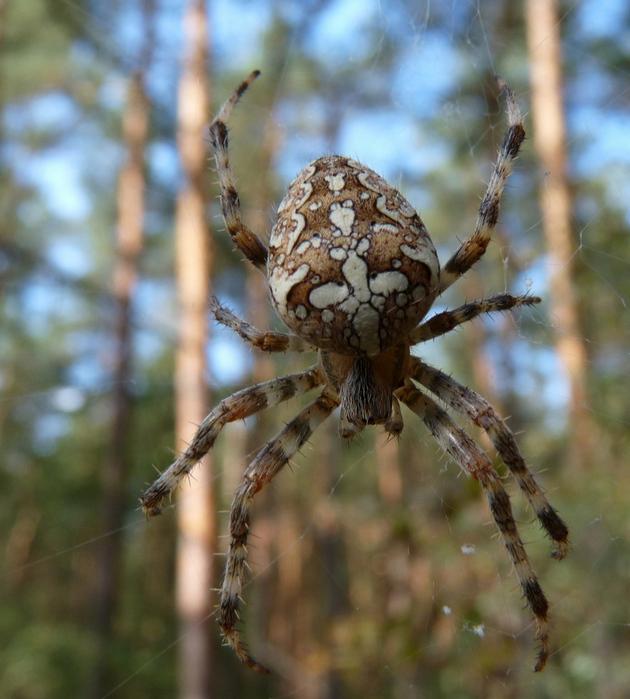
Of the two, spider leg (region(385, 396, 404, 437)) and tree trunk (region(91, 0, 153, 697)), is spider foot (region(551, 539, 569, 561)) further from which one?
tree trunk (region(91, 0, 153, 697))

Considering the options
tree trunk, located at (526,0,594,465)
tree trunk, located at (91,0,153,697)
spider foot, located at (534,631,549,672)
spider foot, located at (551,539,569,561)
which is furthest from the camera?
tree trunk, located at (91,0,153,697)

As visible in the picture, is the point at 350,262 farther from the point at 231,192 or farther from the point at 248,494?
the point at 248,494

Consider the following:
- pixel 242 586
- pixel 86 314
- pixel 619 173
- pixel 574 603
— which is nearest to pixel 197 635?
pixel 574 603

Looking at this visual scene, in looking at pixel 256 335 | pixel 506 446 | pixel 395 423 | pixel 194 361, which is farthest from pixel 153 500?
pixel 194 361

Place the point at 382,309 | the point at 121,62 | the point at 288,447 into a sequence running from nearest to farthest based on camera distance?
the point at 382,309, the point at 288,447, the point at 121,62

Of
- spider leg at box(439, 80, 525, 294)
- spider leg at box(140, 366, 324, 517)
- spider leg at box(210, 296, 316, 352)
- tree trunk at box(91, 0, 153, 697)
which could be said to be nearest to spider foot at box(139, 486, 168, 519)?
spider leg at box(140, 366, 324, 517)

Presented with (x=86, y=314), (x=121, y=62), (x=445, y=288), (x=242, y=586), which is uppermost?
(x=86, y=314)

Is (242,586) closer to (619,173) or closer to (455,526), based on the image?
(455,526)

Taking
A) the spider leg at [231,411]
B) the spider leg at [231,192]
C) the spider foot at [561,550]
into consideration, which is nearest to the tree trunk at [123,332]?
the spider leg at [231,192]

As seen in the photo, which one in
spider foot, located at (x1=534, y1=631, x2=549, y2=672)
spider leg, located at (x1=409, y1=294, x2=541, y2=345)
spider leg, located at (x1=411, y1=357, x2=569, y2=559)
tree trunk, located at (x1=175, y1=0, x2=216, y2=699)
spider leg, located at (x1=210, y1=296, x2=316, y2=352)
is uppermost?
tree trunk, located at (x1=175, y1=0, x2=216, y2=699)
